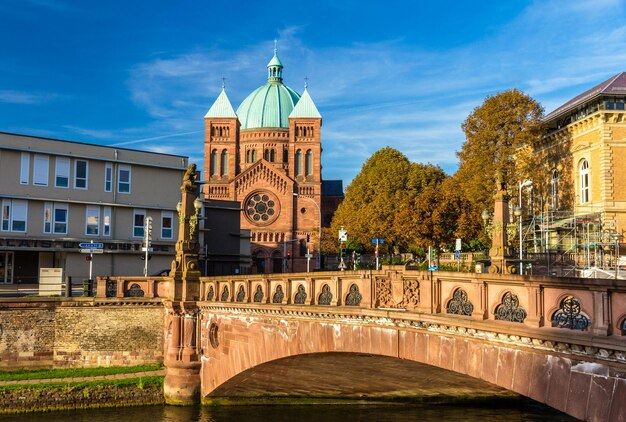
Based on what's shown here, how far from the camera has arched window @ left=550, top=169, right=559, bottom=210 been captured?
4741 cm

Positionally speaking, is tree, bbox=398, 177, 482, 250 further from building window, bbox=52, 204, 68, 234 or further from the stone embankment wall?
building window, bbox=52, 204, 68, 234

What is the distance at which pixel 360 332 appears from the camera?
1545 centimetres

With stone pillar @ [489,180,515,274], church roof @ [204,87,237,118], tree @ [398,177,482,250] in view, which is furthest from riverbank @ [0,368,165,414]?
church roof @ [204,87,237,118]

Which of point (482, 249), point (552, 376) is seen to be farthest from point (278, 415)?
point (482, 249)

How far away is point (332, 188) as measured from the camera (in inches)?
4592

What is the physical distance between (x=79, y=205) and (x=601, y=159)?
3104cm

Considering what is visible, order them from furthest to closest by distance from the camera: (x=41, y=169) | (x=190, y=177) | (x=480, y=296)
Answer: (x=41, y=169)
(x=190, y=177)
(x=480, y=296)

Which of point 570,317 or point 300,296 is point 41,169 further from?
point 570,317

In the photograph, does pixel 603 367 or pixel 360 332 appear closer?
pixel 603 367

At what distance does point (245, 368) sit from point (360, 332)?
24.8 ft

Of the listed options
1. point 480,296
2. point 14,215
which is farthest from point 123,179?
point 480,296

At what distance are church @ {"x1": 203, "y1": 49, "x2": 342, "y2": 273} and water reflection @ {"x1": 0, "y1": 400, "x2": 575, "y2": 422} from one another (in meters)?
52.6

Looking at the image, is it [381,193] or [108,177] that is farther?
[381,193]

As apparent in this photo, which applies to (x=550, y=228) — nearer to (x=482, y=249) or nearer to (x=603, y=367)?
(x=482, y=249)
